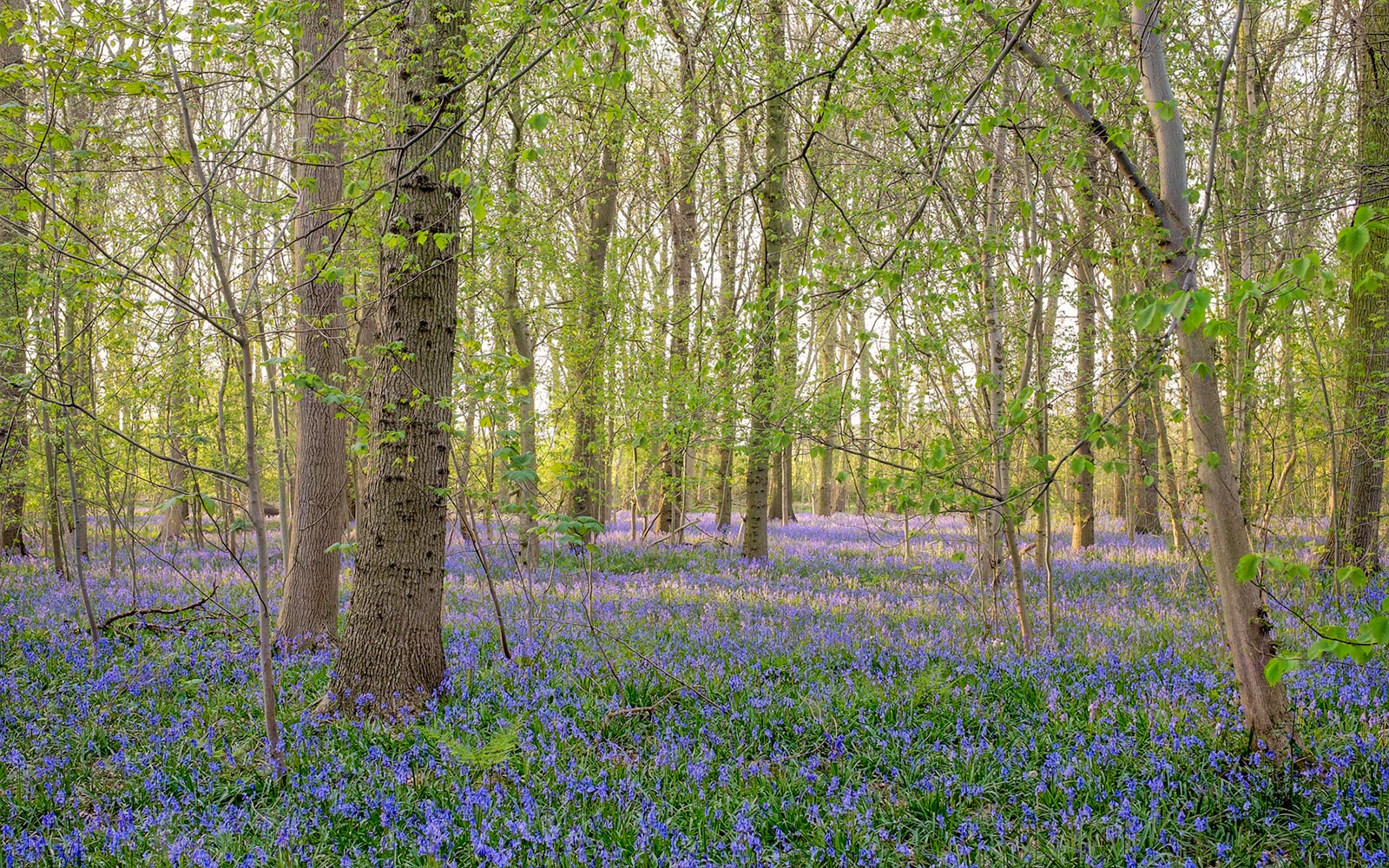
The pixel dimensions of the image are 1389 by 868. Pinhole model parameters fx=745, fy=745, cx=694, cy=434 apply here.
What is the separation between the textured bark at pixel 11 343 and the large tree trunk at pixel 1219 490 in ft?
18.8

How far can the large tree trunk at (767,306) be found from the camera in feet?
13.7

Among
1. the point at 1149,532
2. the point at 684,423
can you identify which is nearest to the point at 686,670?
the point at 684,423

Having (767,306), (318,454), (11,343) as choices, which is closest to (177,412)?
(11,343)

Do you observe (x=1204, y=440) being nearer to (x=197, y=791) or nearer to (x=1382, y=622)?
(x=1382, y=622)

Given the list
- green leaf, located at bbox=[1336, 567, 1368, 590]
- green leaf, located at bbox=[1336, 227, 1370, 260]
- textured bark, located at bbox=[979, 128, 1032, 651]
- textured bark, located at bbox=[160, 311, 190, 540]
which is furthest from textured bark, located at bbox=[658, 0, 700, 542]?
green leaf, located at bbox=[1336, 227, 1370, 260]

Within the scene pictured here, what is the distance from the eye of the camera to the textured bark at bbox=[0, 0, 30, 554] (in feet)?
13.1

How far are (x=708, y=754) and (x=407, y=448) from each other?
9.32 ft

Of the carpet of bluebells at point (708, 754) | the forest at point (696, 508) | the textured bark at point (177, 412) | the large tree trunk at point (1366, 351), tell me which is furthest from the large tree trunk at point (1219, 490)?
the large tree trunk at point (1366, 351)

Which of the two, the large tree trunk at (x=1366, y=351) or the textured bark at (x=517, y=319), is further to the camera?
the large tree trunk at (x=1366, y=351)

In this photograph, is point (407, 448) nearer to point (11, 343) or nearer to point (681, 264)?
point (11, 343)

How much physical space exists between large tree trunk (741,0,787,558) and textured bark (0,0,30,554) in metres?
3.40

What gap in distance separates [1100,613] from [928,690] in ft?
13.7

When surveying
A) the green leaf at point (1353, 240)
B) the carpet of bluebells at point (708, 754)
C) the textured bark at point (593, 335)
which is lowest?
the carpet of bluebells at point (708, 754)

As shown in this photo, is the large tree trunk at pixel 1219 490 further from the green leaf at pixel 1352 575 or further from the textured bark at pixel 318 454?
the textured bark at pixel 318 454
